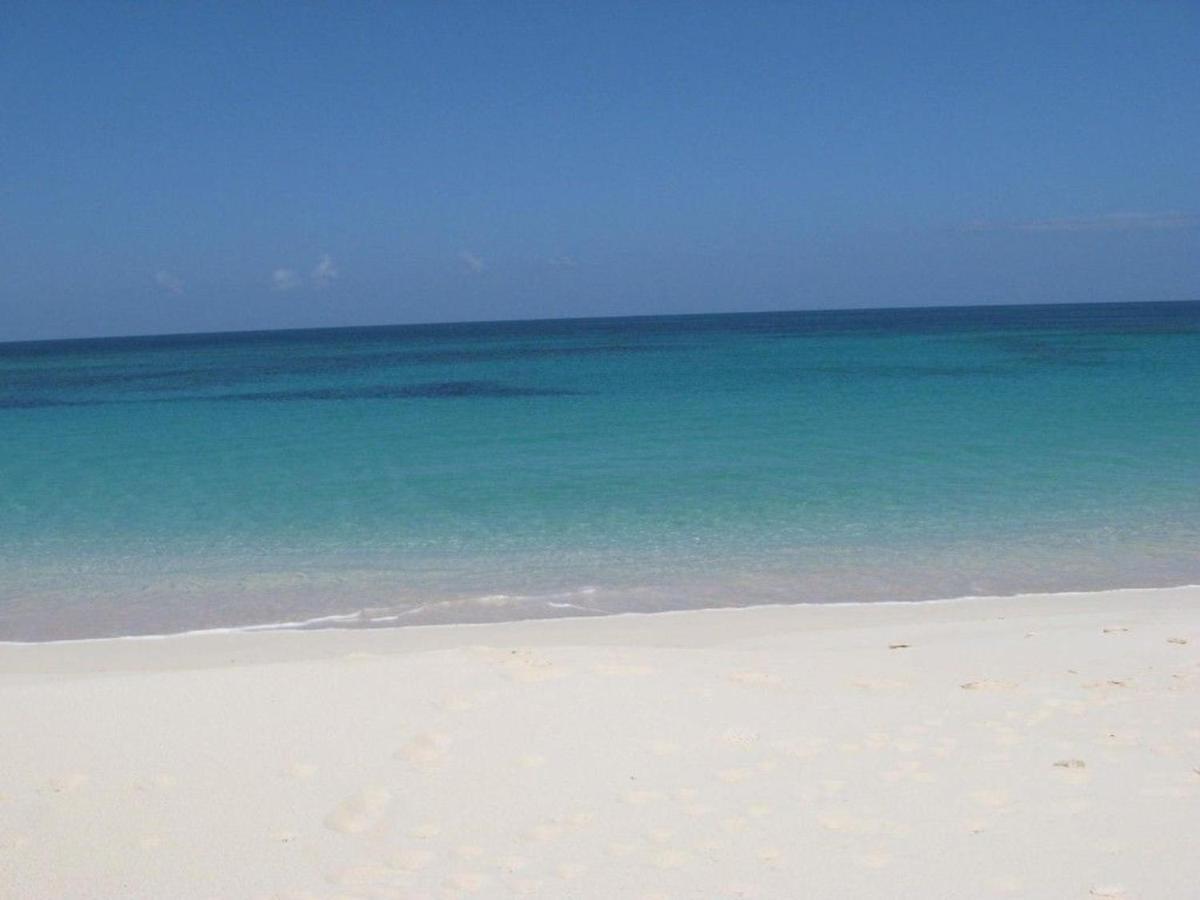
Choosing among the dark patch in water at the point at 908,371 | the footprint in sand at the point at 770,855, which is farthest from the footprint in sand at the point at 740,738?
the dark patch in water at the point at 908,371

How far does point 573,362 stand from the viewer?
46.3 meters

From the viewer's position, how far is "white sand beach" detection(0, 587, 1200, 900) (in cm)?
413

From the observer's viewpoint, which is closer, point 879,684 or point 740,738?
point 740,738

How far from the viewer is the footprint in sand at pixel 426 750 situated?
514cm

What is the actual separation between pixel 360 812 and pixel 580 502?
28.7ft

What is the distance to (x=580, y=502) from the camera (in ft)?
43.7

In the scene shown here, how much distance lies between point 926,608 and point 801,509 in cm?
387

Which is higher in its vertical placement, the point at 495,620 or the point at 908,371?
the point at 495,620

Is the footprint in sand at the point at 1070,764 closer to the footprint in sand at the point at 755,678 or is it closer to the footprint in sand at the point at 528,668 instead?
the footprint in sand at the point at 755,678

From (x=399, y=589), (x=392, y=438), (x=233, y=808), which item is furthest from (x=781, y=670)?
(x=392, y=438)

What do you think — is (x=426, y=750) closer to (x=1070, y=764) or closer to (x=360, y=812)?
(x=360, y=812)

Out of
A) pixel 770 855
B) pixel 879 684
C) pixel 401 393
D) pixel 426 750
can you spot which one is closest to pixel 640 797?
pixel 770 855

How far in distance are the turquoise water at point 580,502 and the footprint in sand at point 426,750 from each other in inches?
138

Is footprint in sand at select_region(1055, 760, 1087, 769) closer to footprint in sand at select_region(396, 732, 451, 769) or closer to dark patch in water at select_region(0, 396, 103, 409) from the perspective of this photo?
footprint in sand at select_region(396, 732, 451, 769)
